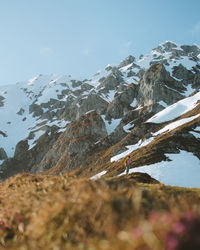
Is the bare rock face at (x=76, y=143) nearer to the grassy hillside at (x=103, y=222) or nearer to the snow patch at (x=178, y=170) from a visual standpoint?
the snow patch at (x=178, y=170)

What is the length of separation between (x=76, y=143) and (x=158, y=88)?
79.9 m

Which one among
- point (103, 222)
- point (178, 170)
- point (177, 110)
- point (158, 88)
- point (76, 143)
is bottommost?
point (178, 170)

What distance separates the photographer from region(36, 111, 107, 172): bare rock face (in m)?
138

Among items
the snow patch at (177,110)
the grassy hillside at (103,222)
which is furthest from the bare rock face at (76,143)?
the grassy hillside at (103,222)

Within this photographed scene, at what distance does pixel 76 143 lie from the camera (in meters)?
152

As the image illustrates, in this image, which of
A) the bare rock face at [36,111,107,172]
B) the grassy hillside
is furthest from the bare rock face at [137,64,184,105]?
the grassy hillside

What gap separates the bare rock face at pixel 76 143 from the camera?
138 m

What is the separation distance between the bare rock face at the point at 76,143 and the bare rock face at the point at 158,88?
44.7 m

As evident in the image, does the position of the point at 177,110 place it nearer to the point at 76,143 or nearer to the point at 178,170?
the point at 178,170

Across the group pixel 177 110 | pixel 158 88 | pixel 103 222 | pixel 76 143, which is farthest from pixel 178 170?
pixel 158 88

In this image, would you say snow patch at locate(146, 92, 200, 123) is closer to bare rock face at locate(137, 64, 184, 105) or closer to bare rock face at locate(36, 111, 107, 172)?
bare rock face at locate(137, 64, 184, 105)

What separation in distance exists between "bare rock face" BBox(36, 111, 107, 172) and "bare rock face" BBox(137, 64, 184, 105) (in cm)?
4472

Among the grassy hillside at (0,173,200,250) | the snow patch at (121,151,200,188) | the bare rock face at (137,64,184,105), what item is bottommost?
the snow patch at (121,151,200,188)

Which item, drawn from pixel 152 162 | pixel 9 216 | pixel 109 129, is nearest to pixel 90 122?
pixel 109 129
